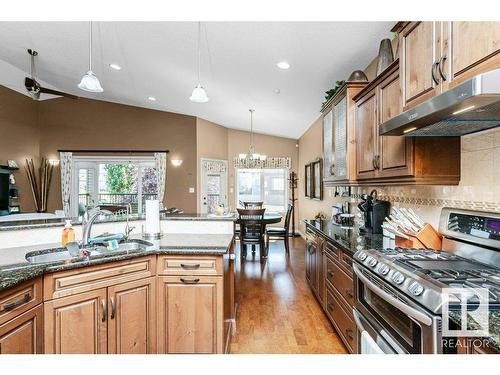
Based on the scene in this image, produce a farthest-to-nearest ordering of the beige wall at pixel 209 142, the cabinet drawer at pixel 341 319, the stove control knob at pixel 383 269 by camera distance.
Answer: the beige wall at pixel 209 142 < the cabinet drawer at pixel 341 319 < the stove control knob at pixel 383 269

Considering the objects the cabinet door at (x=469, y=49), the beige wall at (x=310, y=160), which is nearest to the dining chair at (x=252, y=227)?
the beige wall at (x=310, y=160)

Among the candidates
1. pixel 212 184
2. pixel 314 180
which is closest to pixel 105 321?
pixel 314 180

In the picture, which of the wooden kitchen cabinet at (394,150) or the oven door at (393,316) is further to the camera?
the wooden kitchen cabinet at (394,150)

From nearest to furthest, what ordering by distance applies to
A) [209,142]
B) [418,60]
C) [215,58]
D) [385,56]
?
1. [418,60]
2. [385,56]
3. [215,58]
4. [209,142]

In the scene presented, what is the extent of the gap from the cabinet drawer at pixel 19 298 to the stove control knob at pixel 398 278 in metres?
1.85

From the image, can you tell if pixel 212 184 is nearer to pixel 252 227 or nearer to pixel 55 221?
pixel 252 227

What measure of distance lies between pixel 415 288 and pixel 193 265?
1321 millimetres

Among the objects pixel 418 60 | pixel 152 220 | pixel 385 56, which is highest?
pixel 385 56

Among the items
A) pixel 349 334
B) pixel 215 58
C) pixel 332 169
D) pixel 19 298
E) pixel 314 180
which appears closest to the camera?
pixel 19 298

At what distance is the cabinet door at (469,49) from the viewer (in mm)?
1041

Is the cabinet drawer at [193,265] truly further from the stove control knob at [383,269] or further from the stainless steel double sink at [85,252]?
the stove control knob at [383,269]

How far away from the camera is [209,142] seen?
23.4ft

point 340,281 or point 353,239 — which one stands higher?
point 353,239

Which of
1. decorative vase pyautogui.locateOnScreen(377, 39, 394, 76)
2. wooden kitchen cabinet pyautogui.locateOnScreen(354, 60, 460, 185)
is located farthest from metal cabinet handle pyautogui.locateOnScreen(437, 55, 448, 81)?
decorative vase pyautogui.locateOnScreen(377, 39, 394, 76)
